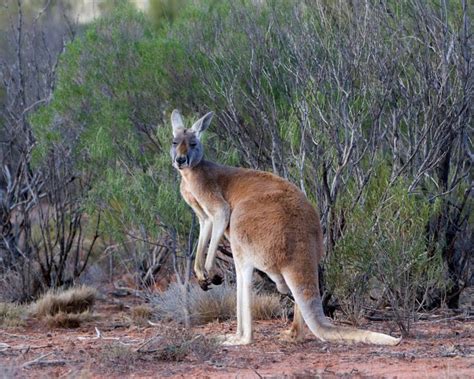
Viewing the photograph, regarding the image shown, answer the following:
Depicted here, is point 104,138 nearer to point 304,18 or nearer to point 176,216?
point 176,216

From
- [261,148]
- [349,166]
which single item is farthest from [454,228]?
[261,148]

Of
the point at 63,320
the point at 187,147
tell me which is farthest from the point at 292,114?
the point at 63,320

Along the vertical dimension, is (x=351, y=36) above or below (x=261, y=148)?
above

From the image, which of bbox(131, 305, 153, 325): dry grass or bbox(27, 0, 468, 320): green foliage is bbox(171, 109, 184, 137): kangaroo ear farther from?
bbox(131, 305, 153, 325): dry grass

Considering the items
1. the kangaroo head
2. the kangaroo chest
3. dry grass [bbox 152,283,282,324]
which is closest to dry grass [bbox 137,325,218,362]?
the kangaroo chest

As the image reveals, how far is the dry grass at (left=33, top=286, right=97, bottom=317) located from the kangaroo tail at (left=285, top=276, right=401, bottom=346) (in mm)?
3962

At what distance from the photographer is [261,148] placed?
10.6 meters

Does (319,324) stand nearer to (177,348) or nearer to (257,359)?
(257,359)

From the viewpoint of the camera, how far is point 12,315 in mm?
10234

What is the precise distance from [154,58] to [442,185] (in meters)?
4.11

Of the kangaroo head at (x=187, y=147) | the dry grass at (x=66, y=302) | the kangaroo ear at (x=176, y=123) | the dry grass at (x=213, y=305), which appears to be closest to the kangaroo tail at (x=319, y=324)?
the kangaroo head at (x=187, y=147)

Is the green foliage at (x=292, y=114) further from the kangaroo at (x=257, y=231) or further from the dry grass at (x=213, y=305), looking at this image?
the kangaroo at (x=257, y=231)

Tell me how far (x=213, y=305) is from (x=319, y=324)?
2746mm

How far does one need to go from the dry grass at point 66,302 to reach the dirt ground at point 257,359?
5.24 ft
